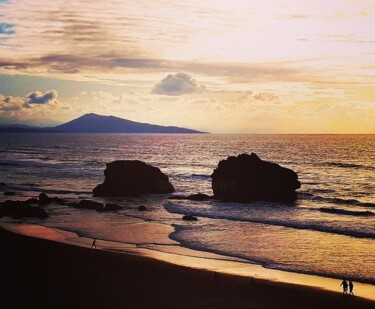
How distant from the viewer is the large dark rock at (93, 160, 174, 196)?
68.8 m

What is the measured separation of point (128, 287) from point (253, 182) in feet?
129

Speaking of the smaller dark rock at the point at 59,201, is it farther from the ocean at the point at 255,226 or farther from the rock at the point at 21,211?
the rock at the point at 21,211

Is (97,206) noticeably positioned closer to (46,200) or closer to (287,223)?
(46,200)

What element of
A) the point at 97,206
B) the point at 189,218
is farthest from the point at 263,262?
the point at 97,206

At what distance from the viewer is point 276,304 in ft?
81.1

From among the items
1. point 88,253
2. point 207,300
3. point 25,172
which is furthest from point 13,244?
point 25,172

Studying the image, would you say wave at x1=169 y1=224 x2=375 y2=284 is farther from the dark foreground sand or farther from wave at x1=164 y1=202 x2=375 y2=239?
wave at x1=164 y1=202 x2=375 y2=239

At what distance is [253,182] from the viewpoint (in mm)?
63438

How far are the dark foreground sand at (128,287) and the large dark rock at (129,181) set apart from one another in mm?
36028

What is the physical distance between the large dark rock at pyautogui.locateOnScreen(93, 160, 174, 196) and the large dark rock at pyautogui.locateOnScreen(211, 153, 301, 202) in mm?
10243

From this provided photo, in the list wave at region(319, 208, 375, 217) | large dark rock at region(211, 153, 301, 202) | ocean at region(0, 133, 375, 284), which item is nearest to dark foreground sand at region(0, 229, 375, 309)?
ocean at region(0, 133, 375, 284)

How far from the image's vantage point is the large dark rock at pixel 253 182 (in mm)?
62969

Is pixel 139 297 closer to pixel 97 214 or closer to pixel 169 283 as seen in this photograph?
pixel 169 283

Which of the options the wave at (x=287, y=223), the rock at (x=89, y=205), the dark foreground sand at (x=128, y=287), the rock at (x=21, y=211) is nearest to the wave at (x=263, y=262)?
the dark foreground sand at (x=128, y=287)
